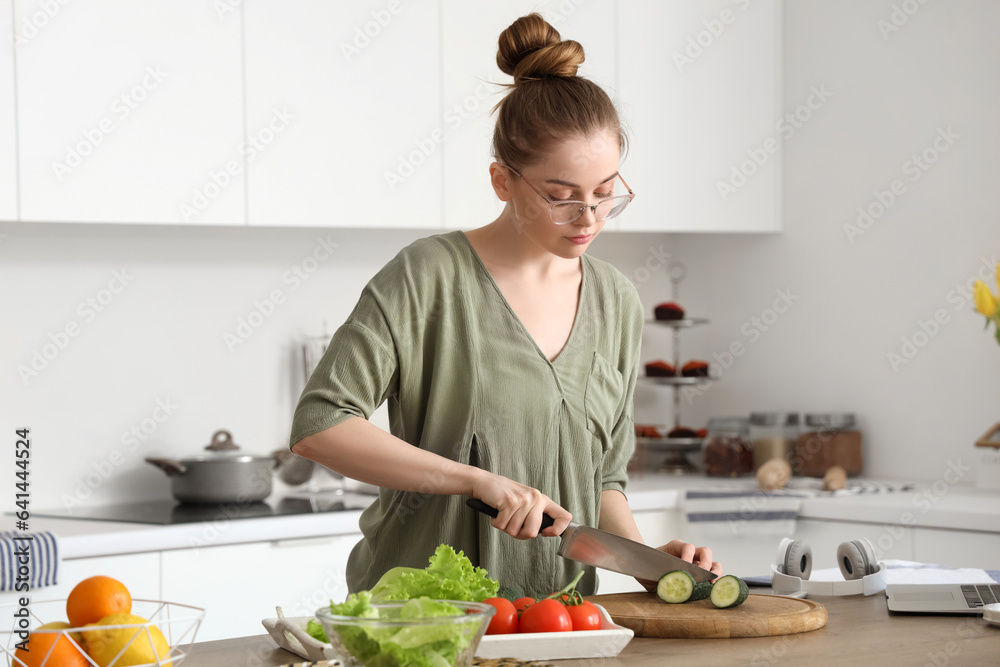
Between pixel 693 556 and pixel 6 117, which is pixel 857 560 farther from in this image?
pixel 6 117

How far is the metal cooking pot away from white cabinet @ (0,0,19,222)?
0.69 meters

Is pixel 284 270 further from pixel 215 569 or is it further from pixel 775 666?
pixel 775 666

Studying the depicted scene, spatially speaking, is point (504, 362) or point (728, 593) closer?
point (728, 593)

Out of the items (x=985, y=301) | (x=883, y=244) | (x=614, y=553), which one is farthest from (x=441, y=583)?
(x=883, y=244)

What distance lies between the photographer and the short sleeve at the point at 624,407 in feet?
5.25

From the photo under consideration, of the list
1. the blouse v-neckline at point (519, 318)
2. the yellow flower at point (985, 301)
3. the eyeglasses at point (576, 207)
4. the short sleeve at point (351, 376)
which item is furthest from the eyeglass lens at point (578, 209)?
the yellow flower at point (985, 301)

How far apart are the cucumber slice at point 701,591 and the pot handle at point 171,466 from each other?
166 cm

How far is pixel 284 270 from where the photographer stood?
3107 millimetres

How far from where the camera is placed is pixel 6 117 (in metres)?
2.43

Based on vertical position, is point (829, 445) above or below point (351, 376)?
below

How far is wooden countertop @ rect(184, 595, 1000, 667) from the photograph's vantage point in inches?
45.0

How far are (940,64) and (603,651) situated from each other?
7.95 feet

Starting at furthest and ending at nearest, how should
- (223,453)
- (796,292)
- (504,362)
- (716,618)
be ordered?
(796,292) < (223,453) < (504,362) < (716,618)

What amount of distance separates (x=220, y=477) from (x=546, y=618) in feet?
5.52
